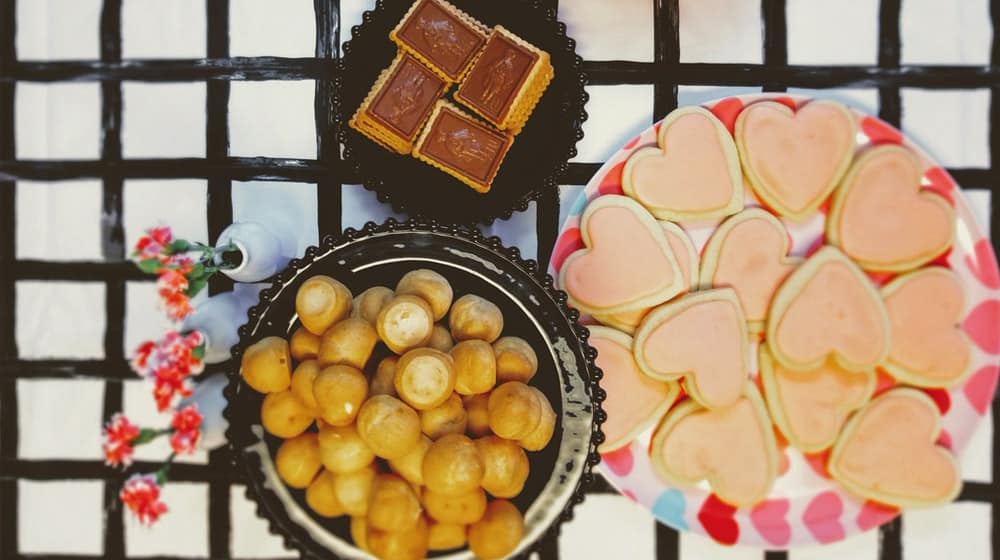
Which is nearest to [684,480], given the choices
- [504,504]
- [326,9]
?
[504,504]

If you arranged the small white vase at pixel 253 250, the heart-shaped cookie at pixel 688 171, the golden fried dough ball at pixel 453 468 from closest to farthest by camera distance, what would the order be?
1. the golden fried dough ball at pixel 453 468
2. the small white vase at pixel 253 250
3. the heart-shaped cookie at pixel 688 171

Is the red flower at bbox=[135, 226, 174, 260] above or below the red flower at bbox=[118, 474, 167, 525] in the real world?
above

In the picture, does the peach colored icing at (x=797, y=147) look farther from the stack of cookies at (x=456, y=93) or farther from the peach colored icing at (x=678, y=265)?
the stack of cookies at (x=456, y=93)

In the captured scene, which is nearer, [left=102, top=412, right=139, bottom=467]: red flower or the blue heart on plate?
[left=102, top=412, right=139, bottom=467]: red flower

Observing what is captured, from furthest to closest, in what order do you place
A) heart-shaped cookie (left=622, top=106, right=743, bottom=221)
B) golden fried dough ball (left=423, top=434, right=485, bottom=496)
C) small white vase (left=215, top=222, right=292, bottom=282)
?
heart-shaped cookie (left=622, top=106, right=743, bottom=221), small white vase (left=215, top=222, right=292, bottom=282), golden fried dough ball (left=423, top=434, right=485, bottom=496)

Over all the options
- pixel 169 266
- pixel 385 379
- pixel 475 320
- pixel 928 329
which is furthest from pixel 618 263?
pixel 169 266

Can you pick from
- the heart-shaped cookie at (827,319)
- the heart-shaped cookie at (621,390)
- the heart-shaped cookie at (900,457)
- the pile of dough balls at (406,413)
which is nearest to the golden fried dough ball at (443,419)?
the pile of dough balls at (406,413)

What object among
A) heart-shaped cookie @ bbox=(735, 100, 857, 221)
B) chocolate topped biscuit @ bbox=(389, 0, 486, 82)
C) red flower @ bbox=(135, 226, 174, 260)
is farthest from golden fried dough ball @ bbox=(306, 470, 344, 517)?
heart-shaped cookie @ bbox=(735, 100, 857, 221)

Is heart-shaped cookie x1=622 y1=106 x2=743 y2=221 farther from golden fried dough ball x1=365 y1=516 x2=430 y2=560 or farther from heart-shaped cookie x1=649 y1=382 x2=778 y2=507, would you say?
golden fried dough ball x1=365 y1=516 x2=430 y2=560
